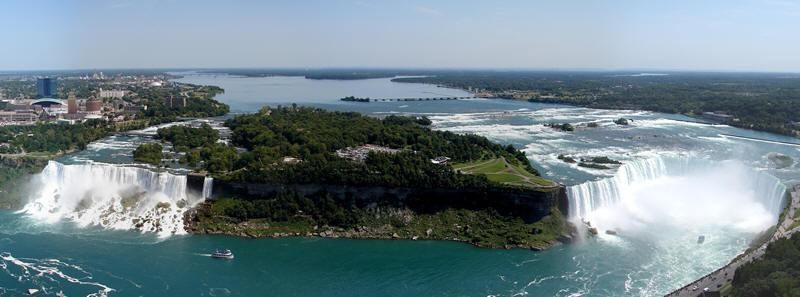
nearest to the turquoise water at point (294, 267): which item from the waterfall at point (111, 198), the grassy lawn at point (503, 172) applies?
the waterfall at point (111, 198)

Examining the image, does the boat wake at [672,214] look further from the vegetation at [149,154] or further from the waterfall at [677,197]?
the vegetation at [149,154]

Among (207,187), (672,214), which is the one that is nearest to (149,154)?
(207,187)

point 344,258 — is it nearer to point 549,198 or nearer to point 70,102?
point 549,198

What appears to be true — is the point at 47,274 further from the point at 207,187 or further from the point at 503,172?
the point at 503,172

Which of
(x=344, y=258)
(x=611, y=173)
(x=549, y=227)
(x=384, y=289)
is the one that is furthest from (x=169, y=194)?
(x=611, y=173)

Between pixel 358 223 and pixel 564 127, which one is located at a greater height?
pixel 564 127
